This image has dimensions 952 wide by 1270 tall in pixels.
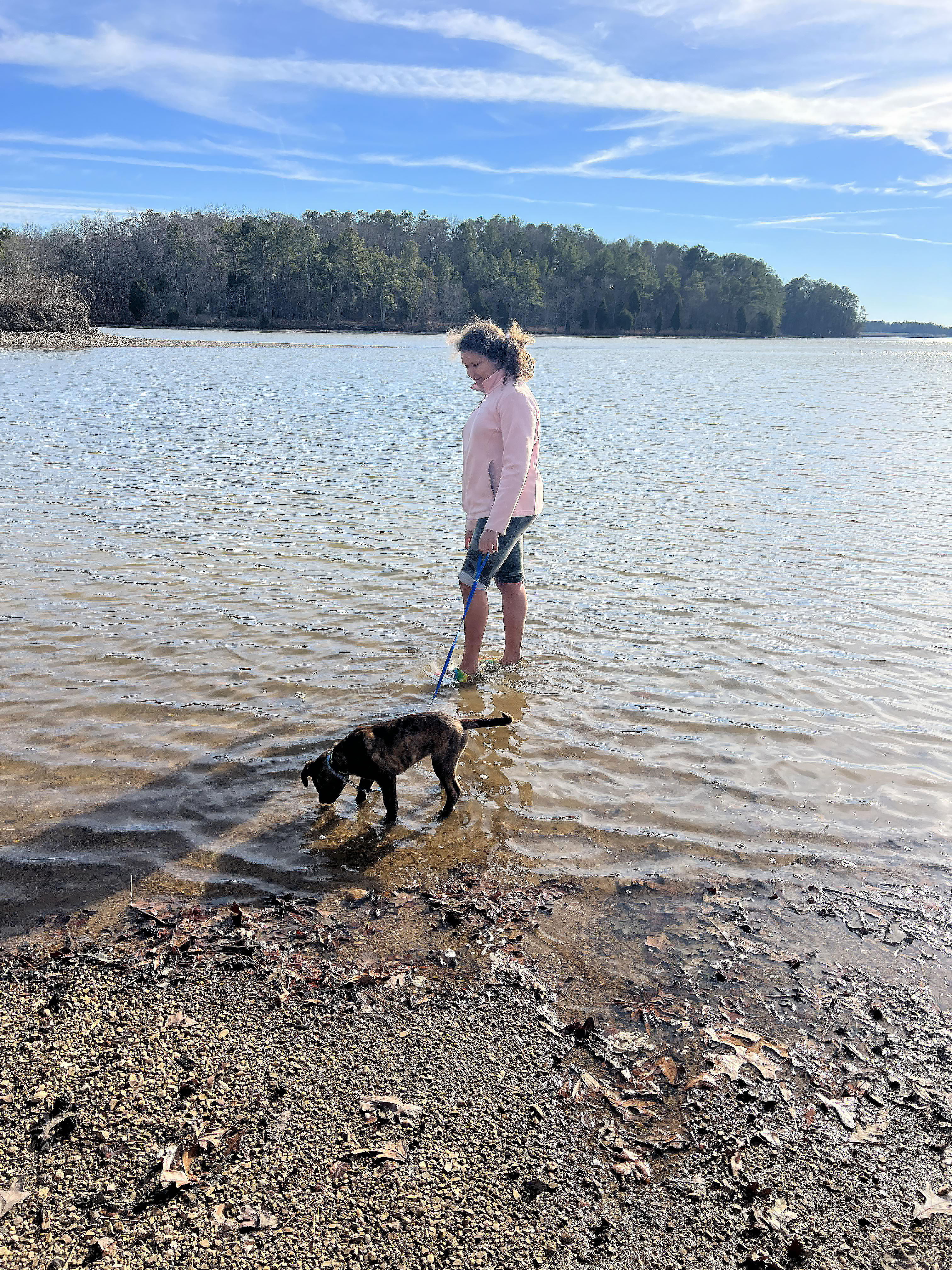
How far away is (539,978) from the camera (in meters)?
3.44

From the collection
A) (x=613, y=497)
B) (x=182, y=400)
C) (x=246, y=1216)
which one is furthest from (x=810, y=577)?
(x=182, y=400)

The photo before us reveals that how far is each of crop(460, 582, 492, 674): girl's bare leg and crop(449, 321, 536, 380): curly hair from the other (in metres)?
1.67

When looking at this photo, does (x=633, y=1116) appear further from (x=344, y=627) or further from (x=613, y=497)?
(x=613, y=497)

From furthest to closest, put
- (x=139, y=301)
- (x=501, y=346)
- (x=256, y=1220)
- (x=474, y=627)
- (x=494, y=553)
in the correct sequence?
(x=139, y=301)
(x=474, y=627)
(x=494, y=553)
(x=501, y=346)
(x=256, y=1220)

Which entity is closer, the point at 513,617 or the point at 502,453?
the point at 502,453

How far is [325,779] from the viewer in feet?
15.1

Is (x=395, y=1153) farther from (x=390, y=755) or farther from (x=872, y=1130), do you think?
(x=390, y=755)

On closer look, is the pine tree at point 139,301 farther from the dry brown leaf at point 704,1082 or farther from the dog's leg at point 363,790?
the dry brown leaf at point 704,1082

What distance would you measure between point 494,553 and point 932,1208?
15.0 ft

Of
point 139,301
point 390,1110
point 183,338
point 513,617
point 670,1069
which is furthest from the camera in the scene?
point 139,301

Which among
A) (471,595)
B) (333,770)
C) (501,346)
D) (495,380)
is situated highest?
(501,346)

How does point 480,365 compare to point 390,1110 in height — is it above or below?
above

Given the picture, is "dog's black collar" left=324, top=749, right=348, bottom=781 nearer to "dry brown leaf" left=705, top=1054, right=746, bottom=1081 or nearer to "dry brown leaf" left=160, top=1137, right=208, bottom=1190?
"dry brown leaf" left=160, top=1137, right=208, bottom=1190

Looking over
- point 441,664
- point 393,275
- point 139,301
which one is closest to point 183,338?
point 139,301
